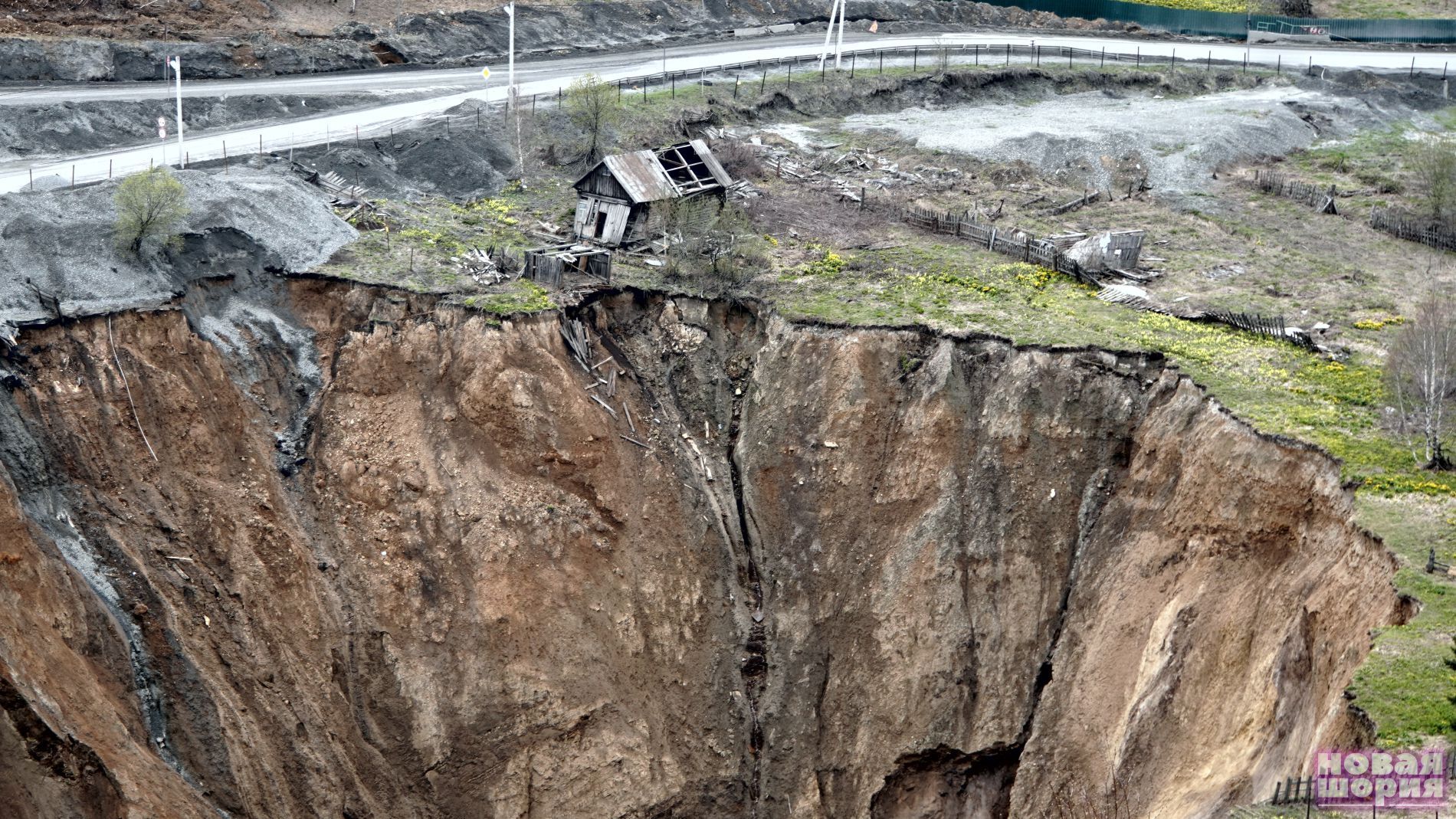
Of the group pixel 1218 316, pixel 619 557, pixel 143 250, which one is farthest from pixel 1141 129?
pixel 143 250

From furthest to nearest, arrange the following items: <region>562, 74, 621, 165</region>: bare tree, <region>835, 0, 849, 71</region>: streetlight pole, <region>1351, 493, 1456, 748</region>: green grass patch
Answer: <region>835, 0, 849, 71</region>: streetlight pole → <region>562, 74, 621, 165</region>: bare tree → <region>1351, 493, 1456, 748</region>: green grass patch

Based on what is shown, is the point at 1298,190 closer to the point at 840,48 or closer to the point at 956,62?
the point at 956,62

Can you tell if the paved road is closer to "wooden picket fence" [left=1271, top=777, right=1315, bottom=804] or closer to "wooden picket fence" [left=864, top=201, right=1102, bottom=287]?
"wooden picket fence" [left=864, top=201, right=1102, bottom=287]

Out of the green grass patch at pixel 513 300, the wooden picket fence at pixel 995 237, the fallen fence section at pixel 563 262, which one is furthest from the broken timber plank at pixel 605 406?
the wooden picket fence at pixel 995 237

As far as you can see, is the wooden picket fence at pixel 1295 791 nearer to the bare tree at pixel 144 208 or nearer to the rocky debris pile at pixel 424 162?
the bare tree at pixel 144 208

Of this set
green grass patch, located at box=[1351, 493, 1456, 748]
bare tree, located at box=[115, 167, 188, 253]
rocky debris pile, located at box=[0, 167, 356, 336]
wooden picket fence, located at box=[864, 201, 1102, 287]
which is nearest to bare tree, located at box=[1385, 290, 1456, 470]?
green grass patch, located at box=[1351, 493, 1456, 748]

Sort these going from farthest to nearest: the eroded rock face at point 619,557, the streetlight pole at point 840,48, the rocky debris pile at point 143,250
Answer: the streetlight pole at point 840,48, the rocky debris pile at point 143,250, the eroded rock face at point 619,557

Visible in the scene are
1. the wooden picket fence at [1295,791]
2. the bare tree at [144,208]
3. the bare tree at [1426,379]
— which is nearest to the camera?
the wooden picket fence at [1295,791]
